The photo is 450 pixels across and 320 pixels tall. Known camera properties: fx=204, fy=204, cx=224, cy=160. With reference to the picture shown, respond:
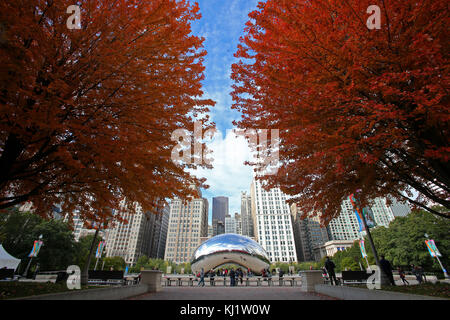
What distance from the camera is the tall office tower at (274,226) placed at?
110 metres

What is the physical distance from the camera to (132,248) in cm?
11631

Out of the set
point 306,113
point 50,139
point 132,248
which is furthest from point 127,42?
point 132,248

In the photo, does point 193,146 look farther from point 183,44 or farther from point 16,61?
point 16,61

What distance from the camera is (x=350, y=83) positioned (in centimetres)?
446

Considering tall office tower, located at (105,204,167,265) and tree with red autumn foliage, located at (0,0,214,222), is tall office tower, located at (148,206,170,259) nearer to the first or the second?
tall office tower, located at (105,204,167,265)

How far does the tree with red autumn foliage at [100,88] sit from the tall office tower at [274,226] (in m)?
109

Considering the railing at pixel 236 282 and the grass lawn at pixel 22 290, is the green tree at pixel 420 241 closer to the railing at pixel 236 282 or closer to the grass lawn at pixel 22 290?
the railing at pixel 236 282

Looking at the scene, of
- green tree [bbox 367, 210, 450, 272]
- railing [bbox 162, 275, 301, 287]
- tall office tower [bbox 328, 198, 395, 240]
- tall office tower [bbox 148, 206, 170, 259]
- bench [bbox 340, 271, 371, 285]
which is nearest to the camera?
bench [bbox 340, 271, 371, 285]

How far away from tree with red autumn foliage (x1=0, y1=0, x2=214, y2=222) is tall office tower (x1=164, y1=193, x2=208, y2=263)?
11539 cm

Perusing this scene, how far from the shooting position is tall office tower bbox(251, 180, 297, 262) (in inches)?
4328

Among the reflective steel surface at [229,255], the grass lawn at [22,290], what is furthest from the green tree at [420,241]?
the grass lawn at [22,290]

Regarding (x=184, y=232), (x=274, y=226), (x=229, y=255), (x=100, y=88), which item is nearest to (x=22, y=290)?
(x=100, y=88)

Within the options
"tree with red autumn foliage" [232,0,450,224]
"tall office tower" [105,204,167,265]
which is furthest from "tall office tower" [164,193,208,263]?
"tree with red autumn foliage" [232,0,450,224]
